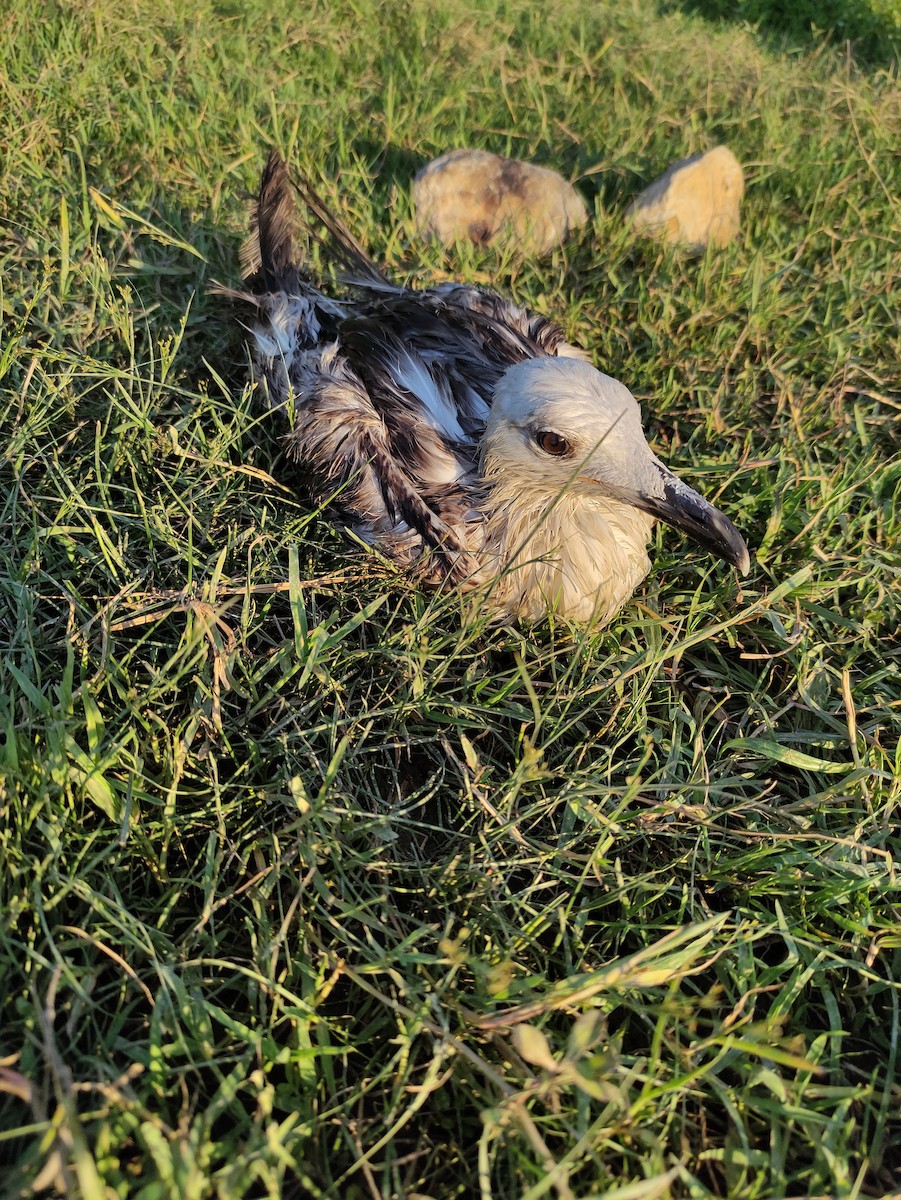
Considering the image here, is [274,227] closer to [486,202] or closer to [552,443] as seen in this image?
[486,202]

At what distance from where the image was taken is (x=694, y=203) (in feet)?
12.5

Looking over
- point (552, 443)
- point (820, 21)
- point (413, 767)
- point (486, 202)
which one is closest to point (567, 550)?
point (552, 443)

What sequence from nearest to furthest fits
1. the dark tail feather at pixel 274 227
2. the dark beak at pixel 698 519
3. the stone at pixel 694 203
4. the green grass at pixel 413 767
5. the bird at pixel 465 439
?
the green grass at pixel 413 767
the dark beak at pixel 698 519
the bird at pixel 465 439
the dark tail feather at pixel 274 227
the stone at pixel 694 203

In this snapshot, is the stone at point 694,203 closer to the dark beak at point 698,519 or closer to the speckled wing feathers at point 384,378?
the speckled wing feathers at point 384,378

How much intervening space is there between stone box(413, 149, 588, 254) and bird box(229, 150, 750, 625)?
0.72 metres

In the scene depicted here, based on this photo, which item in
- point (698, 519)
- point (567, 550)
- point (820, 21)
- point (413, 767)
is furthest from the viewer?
point (820, 21)

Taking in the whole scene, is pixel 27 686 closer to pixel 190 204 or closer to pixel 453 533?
pixel 453 533

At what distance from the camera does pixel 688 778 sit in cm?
217

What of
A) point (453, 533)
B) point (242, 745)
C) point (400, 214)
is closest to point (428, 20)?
point (400, 214)

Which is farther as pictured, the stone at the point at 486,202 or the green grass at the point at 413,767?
the stone at the point at 486,202

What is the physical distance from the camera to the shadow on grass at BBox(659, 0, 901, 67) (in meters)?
5.82

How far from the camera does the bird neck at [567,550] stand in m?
2.52

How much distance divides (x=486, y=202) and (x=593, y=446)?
1.98 meters

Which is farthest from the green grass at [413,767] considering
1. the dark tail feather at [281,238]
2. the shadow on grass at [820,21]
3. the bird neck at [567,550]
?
the shadow on grass at [820,21]
